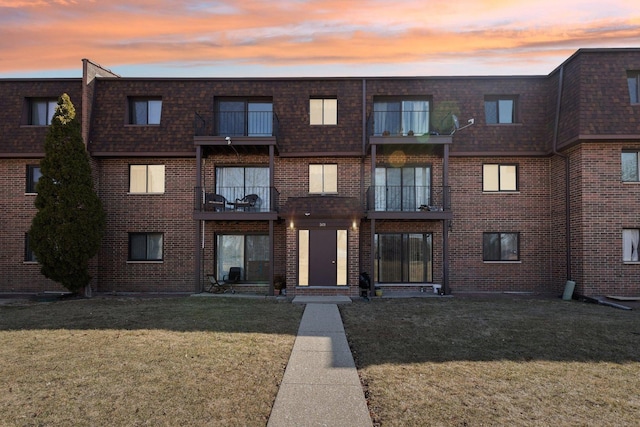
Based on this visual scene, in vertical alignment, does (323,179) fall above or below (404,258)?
above

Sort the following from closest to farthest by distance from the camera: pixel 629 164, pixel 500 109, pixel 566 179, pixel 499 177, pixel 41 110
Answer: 1. pixel 629 164
2. pixel 566 179
3. pixel 499 177
4. pixel 500 109
5. pixel 41 110

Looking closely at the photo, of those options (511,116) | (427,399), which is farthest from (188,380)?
(511,116)

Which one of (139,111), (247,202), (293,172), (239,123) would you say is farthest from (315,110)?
(139,111)

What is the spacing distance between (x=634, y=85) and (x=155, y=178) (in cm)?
1775

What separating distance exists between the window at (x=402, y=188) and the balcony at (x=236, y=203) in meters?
4.06

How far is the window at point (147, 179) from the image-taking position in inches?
601

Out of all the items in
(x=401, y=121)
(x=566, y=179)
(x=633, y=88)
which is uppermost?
(x=633, y=88)

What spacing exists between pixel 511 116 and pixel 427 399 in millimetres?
13707

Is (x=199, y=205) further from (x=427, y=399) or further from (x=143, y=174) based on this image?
(x=427, y=399)

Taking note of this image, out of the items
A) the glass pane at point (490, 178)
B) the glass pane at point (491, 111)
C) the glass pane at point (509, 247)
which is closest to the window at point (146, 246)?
the glass pane at point (490, 178)

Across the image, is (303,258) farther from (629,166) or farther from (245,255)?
(629,166)

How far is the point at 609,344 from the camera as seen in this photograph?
7.51 m

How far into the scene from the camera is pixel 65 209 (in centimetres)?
1320

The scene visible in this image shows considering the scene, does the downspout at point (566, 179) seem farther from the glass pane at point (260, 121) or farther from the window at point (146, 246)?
the window at point (146, 246)
